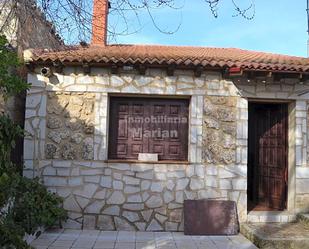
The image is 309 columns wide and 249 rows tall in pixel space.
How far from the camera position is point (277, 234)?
7383 mm

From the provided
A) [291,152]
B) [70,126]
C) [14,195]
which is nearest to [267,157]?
[291,152]

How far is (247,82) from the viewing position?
8688 mm

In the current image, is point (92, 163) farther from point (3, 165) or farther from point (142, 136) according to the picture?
point (3, 165)

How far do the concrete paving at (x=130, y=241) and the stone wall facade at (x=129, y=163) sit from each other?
1.23 ft

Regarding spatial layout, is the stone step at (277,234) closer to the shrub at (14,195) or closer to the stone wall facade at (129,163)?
the stone wall facade at (129,163)

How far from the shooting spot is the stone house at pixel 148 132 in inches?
330

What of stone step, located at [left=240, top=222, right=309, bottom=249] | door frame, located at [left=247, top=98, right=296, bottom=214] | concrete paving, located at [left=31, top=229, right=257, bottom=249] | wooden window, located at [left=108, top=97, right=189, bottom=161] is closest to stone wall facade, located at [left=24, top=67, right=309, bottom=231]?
door frame, located at [left=247, top=98, right=296, bottom=214]

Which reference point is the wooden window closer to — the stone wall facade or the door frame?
the stone wall facade

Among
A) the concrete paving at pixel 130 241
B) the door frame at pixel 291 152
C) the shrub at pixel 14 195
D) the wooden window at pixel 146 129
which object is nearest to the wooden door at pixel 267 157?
the door frame at pixel 291 152

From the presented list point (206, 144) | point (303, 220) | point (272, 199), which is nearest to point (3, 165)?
point (206, 144)

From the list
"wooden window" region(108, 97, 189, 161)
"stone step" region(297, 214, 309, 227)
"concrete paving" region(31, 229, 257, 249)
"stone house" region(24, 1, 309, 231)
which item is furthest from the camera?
"wooden window" region(108, 97, 189, 161)

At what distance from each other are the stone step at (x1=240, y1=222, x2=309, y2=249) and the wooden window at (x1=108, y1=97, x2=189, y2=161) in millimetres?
1975

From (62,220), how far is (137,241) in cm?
166

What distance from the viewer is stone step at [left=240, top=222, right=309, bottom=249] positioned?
6.93m
